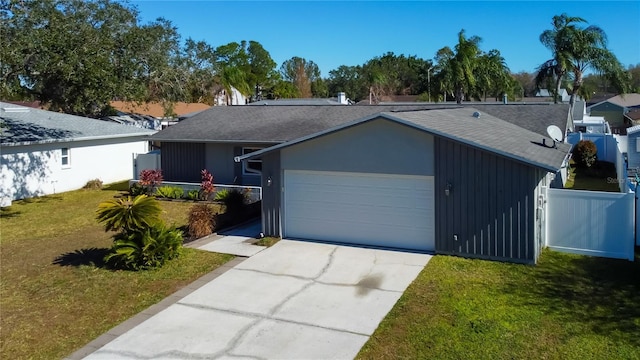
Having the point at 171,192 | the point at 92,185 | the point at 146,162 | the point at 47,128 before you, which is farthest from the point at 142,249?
the point at 47,128

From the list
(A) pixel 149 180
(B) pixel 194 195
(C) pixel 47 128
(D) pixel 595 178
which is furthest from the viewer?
(C) pixel 47 128

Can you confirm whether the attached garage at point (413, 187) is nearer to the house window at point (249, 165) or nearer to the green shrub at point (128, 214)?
the green shrub at point (128, 214)

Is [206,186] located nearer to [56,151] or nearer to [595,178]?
[56,151]

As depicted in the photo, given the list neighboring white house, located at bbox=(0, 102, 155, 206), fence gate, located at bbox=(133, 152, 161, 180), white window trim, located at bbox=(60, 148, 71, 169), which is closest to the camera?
neighboring white house, located at bbox=(0, 102, 155, 206)

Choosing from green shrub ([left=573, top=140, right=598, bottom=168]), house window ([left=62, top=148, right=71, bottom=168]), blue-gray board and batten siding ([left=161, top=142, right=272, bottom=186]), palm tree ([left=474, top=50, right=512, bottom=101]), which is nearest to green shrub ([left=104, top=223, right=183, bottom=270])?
blue-gray board and batten siding ([left=161, top=142, right=272, bottom=186])

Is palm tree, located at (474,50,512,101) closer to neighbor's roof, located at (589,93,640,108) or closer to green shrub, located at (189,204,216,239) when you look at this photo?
neighbor's roof, located at (589,93,640,108)

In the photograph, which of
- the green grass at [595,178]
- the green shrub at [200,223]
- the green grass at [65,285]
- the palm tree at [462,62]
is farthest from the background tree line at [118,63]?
the green grass at [595,178]

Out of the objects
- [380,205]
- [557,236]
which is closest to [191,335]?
[380,205]
